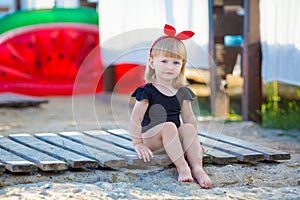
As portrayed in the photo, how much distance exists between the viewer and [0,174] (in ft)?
10.6

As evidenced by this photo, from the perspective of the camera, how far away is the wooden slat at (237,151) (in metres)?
3.53

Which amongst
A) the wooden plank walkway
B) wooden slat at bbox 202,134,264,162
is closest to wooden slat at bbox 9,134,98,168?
the wooden plank walkway

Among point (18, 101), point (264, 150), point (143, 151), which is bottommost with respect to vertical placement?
point (18, 101)

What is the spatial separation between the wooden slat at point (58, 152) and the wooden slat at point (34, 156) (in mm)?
49

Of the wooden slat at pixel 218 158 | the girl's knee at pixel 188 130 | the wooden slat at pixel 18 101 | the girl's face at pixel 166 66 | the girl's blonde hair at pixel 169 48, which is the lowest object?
the wooden slat at pixel 18 101

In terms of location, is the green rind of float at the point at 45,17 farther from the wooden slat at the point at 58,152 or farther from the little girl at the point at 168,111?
the little girl at the point at 168,111

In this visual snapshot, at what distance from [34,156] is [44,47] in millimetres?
4222

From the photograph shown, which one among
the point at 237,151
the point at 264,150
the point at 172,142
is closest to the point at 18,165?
the point at 172,142

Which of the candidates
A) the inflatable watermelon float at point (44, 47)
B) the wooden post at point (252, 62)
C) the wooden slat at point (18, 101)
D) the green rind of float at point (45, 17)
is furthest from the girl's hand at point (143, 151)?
the green rind of float at point (45, 17)

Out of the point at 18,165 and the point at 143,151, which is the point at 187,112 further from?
the point at 18,165

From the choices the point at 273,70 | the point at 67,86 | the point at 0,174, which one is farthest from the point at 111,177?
the point at 67,86

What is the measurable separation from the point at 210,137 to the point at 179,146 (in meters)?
0.81

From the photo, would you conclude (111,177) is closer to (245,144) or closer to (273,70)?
(245,144)

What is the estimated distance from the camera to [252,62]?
5324mm
